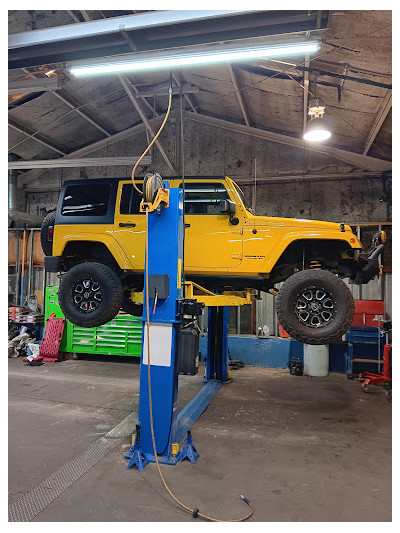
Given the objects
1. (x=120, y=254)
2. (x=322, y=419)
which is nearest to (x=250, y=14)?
(x=120, y=254)

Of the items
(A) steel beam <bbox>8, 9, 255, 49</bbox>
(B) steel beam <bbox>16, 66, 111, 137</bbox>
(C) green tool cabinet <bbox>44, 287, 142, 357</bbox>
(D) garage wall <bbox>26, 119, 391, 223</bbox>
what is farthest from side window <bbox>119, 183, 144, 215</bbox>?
(D) garage wall <bbox>26, 119, 391, 223</bbox>

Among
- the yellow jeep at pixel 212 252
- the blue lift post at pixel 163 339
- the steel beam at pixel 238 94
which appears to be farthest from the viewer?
the steel beam at pixel 238 94

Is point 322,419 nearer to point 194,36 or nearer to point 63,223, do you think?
point 63,223

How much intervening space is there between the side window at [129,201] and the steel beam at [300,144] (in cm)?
505

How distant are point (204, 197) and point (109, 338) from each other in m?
4.72

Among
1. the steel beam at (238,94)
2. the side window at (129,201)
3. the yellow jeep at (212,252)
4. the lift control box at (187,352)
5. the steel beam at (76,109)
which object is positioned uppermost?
the steel beam at (76,109)

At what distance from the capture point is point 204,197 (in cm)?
452

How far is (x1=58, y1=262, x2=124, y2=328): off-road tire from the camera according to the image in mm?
4309

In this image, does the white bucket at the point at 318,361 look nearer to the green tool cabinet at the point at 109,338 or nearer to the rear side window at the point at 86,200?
the green tool cabinet at the point at 109,338

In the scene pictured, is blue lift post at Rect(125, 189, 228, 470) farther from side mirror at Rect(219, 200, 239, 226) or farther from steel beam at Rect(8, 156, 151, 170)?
steel beam at Rect(8, 156, 151, 170)

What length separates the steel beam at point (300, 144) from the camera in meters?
7.52

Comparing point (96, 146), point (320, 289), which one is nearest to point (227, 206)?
point (320, 289)

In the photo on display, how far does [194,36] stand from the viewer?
3090 mm

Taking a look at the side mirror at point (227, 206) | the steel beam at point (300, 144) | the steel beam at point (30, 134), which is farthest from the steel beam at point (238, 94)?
the steel beam at point (30, 134)
